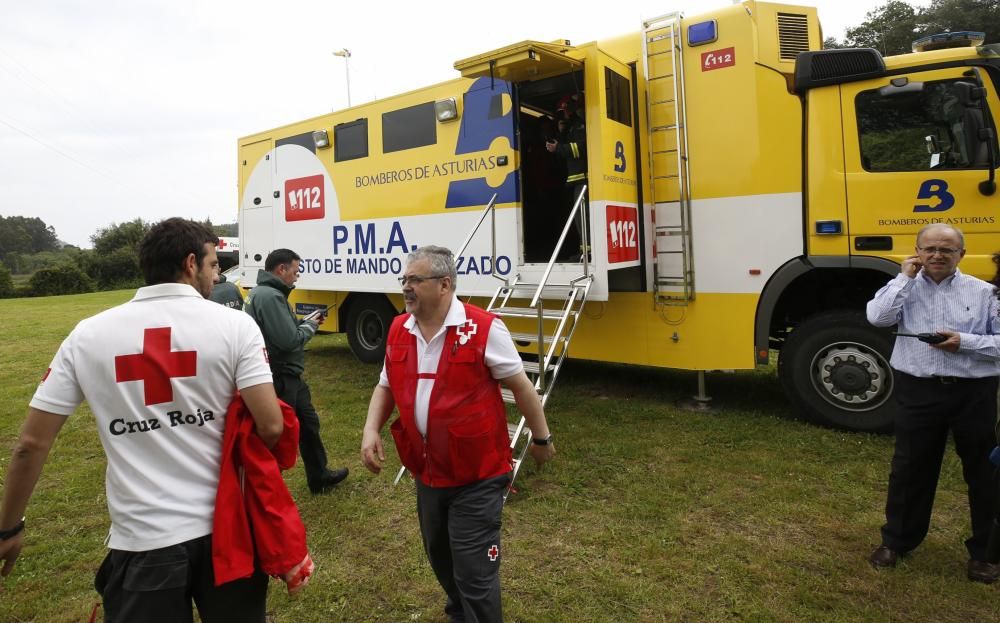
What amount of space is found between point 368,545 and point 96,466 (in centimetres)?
290

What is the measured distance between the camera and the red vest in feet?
7.25

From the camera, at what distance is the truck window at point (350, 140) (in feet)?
23.4

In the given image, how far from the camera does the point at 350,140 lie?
7.30 m

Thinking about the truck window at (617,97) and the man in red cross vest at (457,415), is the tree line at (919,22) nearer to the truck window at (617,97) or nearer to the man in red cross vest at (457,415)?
the truck window at (617,97)

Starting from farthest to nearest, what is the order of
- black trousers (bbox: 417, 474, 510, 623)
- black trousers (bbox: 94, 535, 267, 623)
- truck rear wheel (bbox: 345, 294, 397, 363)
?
truck rear wheel (bbox: 345, 294, 397, 363) < black trousers (bbox: 417, 474, 510, 623) < black trousers (bbox: 94, 535, 267, 623)

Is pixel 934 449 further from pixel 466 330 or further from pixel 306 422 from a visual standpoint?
pixel 306 422

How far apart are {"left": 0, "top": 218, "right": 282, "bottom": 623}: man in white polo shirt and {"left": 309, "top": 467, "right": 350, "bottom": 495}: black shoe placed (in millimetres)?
2495

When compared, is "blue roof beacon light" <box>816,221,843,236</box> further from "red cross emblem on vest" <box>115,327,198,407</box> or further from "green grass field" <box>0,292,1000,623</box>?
"red cross emblem on vest" <box>115,327,198,407</box>

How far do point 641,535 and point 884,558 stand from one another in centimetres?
121

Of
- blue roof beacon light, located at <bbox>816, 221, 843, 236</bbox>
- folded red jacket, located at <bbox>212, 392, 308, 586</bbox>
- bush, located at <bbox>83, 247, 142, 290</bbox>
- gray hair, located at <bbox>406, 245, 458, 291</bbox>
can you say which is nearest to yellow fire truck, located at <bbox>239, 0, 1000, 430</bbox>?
blue roof beacon light, located at <bbox>816, 221, 843, 236</bbox>

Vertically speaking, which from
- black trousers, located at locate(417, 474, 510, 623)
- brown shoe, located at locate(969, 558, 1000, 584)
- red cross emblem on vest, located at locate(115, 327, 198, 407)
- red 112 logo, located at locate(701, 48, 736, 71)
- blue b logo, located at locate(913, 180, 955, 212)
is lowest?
brown shoe, located at locate(969, 558, 1000, 584)

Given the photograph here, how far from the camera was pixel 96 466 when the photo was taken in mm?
4934

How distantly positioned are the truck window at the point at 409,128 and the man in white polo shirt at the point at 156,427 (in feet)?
A: 16.4

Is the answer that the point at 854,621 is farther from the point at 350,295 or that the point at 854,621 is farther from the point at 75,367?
the point at 350,295
